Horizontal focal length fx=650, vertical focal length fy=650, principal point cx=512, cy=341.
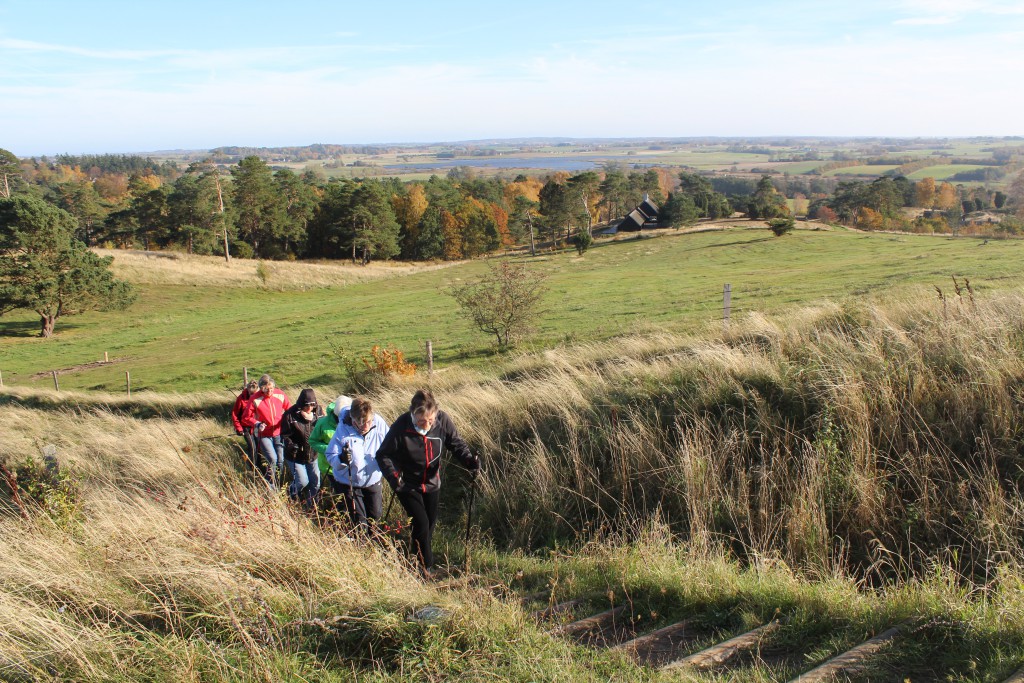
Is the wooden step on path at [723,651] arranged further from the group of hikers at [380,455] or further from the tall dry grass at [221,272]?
the tall dry grass at [221,272]

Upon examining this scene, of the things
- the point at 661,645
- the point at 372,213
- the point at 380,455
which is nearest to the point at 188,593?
the point at 380,455

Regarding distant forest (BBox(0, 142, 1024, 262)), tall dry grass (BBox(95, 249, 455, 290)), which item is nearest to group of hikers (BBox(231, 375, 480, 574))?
tall dry grass (BBox(95, 249, 455, 290))

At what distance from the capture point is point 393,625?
126 inches

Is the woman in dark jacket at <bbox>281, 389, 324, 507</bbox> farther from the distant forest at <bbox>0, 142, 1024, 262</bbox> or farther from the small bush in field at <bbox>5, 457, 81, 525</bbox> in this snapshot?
the distant forest at <bbox>0, 142, 1024, 262</bbox>

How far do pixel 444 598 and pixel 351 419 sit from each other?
7.95 ft

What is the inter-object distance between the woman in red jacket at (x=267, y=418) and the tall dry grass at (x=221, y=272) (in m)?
47.1

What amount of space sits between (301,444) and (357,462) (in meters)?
1.70

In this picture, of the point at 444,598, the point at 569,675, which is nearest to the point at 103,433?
the point at 444,598

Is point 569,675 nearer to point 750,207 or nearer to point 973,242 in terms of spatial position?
point 973,242

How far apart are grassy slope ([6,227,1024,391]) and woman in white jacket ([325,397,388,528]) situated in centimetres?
1100

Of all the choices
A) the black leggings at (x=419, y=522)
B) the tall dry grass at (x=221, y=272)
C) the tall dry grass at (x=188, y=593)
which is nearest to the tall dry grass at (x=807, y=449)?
the black leggings at (x=419, y=522)

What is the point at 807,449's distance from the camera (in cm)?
495

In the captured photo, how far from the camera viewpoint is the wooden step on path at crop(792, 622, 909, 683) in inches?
112

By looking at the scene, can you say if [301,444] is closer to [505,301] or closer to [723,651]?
[723,651]
